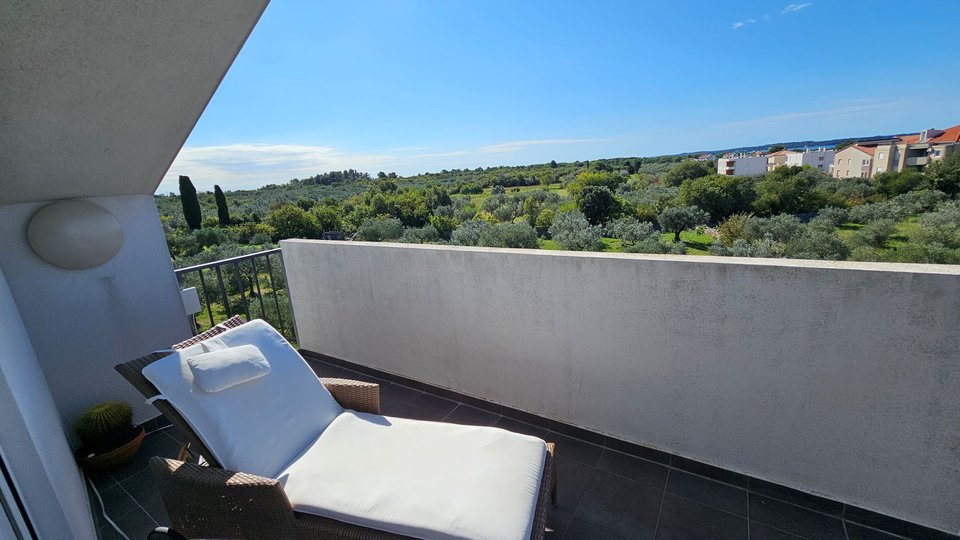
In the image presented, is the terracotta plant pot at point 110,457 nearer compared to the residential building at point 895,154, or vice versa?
the terracotta plant pot at point 110,457

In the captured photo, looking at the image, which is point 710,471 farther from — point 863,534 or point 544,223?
point 544,223

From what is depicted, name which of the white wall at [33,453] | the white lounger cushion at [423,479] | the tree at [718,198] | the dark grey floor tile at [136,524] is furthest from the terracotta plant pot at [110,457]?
the tree at [718,198]

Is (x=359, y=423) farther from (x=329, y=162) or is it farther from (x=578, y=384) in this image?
(x=329, y=162)

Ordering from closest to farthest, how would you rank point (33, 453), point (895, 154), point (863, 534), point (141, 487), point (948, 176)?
point (33, 453)
point (863, 534)
point (141, 487)
point (948, 176)
point (895, 154)

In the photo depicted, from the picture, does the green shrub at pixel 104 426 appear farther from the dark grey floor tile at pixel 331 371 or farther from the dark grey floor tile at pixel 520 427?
the dark grey floor tile at pixel 520 427

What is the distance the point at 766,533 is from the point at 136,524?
3.41 metres

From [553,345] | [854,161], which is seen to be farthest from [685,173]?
[553,345]

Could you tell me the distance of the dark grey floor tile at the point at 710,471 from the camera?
2.21 meters

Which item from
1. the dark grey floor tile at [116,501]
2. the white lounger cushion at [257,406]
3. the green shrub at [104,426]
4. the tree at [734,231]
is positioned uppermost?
the white lounger cushion at [257,406]

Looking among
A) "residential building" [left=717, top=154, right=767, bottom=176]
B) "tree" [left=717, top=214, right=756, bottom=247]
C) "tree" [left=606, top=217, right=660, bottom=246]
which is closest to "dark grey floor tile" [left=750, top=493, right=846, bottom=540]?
"tree" [left=606, top=217, right=660, bottom=246]

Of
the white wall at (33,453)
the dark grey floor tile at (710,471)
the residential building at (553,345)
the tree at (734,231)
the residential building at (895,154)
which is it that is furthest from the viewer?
the residential building at (895,154)

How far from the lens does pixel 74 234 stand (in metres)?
2.51

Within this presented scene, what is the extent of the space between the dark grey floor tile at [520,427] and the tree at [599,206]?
1634cm

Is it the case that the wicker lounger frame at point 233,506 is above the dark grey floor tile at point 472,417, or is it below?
above
